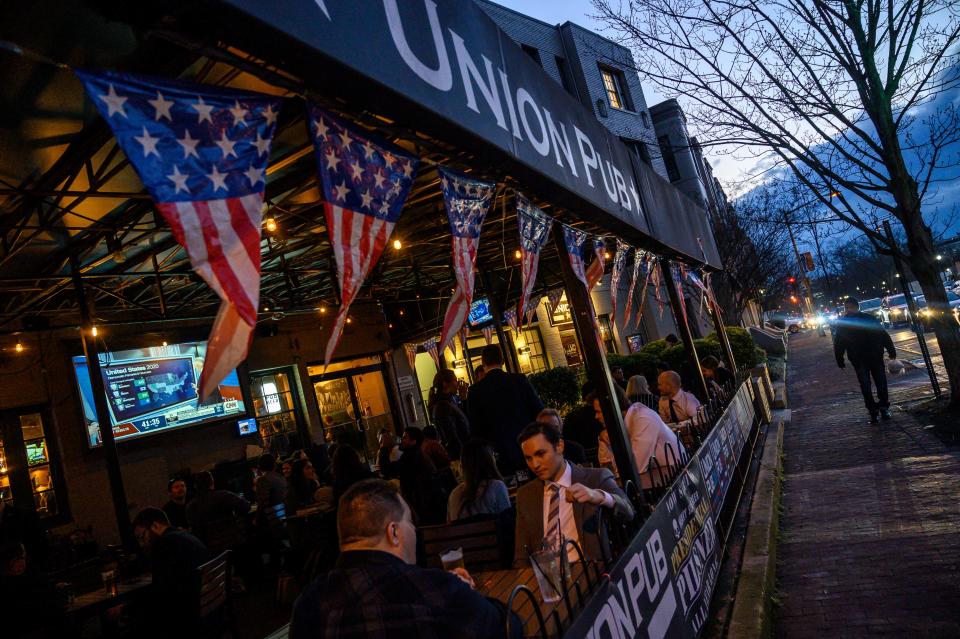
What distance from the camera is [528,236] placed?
536 centimetres

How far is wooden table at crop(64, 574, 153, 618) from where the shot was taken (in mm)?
5500

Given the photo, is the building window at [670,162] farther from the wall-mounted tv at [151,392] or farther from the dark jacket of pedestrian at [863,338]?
the wall-mounted tv at [151,392]

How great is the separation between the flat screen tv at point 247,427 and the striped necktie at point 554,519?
12.7 m

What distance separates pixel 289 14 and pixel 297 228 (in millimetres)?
7249

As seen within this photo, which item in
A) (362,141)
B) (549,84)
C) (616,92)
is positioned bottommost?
(362,141)

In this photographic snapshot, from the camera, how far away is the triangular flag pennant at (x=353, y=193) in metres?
2.87

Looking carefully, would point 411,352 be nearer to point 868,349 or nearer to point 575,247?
point 868,349

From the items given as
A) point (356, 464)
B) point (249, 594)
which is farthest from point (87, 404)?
point (356, 464)

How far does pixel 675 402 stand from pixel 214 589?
Answer: 6222 millimetres

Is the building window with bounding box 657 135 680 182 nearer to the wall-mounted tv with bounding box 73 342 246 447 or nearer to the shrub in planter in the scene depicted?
the shrub in planter

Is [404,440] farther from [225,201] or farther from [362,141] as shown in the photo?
[225,201]

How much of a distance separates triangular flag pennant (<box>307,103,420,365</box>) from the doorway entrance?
47.2 feet

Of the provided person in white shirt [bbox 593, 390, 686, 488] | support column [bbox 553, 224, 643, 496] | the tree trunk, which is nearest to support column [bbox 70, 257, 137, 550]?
support column [bbox 553, 224, 643, 496]

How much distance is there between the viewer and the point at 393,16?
3.09 metres
